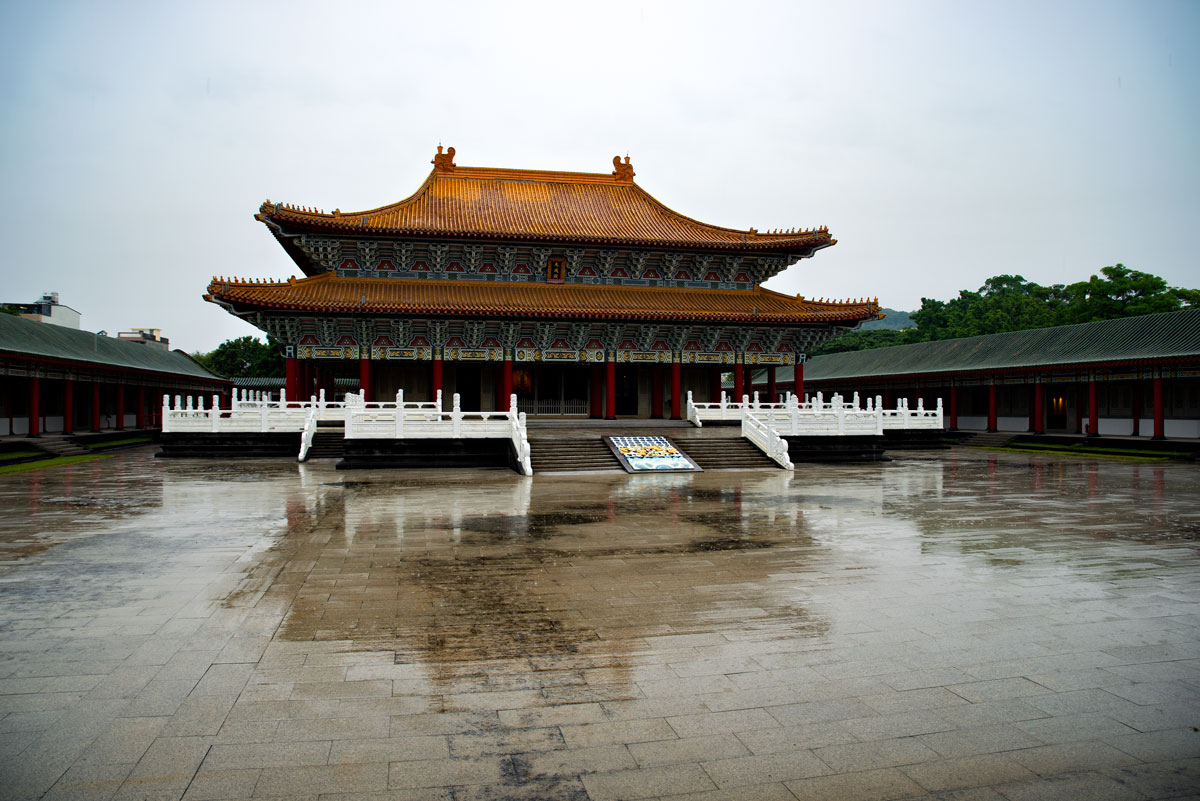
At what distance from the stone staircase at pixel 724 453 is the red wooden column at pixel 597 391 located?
7.67 metres

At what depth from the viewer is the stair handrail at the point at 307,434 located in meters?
22.2

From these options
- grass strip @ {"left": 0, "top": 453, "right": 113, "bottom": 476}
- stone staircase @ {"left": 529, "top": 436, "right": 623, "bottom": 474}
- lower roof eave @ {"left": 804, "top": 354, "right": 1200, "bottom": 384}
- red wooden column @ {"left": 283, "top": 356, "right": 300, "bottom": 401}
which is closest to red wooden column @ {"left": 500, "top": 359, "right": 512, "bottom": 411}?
stone staircase @ {"left": 529, "top": 436, "right": 623, "bottom": 474}

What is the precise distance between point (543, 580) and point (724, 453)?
15.1 meters

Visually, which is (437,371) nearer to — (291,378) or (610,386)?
(291,378)

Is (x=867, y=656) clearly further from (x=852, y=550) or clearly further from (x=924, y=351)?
(x=924, y=351)

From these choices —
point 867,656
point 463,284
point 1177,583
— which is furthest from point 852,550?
point 463,284

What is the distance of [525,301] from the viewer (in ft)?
91.6

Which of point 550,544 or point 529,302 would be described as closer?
point 550,544

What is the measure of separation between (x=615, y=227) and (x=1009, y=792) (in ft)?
94.3

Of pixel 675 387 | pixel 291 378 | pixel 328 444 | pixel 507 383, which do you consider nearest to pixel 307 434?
pixel 328 444

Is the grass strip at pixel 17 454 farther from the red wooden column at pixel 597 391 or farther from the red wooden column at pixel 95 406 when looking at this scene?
the red wooden column at pixel 597 391

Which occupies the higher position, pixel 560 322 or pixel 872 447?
pixel 560 322

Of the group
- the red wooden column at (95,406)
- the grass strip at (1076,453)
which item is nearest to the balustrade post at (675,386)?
the grass strip at (1076,453)

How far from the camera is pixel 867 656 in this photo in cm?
515
